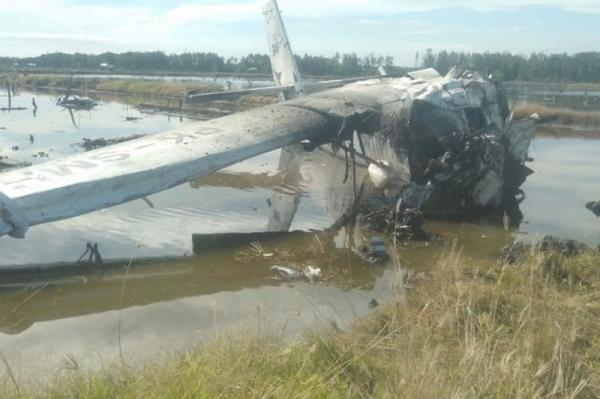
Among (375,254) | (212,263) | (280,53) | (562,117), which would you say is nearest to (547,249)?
(375,254)

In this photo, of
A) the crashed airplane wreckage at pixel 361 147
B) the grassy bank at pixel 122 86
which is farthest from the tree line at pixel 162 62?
the crashed airplane wreckage at pixel 361 147

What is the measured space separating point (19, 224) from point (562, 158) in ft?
61.9

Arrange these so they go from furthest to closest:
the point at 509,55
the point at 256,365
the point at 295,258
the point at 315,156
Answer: the point at 509,55, the point at 315,156, the point at 295,258, the point at 256,365

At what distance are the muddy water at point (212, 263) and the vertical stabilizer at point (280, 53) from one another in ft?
15.3

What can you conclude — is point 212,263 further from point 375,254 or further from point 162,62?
point 162,62

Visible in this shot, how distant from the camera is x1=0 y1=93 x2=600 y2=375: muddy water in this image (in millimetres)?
6398

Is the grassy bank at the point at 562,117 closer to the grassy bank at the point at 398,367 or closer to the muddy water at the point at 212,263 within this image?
the muddy water at the point at 212,263

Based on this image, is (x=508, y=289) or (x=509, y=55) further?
(x=509, y=55)

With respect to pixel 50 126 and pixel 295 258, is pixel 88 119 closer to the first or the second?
pixel 50 126

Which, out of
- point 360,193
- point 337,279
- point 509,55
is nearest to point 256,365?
point 337,279

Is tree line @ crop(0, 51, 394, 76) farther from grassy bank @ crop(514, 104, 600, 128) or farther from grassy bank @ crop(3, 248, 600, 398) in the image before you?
grassy bank @ crop(3, 248, 600, 398)

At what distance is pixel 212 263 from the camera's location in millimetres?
8773

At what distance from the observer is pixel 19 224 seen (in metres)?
6.68

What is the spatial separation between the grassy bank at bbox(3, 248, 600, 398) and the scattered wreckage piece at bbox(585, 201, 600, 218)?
800 centimetres
